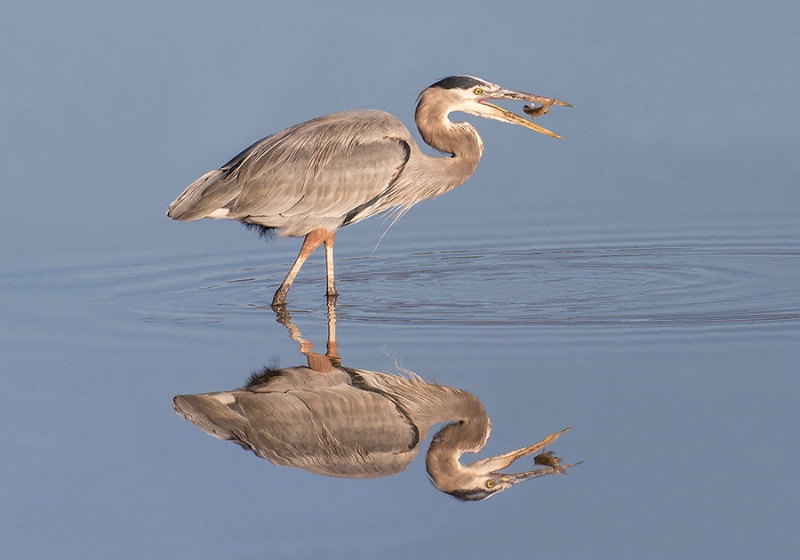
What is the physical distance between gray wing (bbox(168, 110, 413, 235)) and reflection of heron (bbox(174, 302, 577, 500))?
6.94 feet

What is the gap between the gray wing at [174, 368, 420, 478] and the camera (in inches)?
268

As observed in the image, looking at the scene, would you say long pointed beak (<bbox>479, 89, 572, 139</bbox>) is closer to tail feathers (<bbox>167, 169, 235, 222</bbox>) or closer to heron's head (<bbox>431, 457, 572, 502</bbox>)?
tail feathers (<bbox>167, 169, 235, 222</bbox>)

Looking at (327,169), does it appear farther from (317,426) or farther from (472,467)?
(472,467)

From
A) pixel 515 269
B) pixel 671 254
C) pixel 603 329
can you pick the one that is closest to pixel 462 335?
pixel 603 329

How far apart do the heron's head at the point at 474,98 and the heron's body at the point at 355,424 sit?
281 cm

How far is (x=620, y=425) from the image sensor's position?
22.7ft

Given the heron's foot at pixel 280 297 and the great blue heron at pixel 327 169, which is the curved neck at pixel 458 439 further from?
the great blue heron at pixel 327 169

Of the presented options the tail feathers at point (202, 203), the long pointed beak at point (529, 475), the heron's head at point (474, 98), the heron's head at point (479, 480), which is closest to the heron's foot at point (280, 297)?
the tail feathers at point (202, 203)

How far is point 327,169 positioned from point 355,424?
10.1 feet

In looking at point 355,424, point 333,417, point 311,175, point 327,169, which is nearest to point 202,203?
point 311,175

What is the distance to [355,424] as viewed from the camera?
7.21 meters

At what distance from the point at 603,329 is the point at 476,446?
193cm

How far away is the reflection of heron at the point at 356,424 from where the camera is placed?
6.68 m

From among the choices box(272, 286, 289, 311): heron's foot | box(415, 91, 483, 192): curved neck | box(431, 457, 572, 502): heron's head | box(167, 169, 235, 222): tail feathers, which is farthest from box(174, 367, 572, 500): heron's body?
box(415, 91, 483, 192): curved neck
